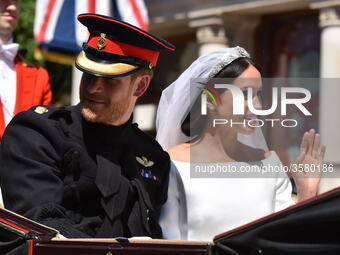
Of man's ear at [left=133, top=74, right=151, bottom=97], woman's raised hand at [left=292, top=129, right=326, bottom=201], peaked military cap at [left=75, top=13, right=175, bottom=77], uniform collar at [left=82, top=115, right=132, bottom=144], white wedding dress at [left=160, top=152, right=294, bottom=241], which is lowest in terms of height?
white wedding dress at [left=160, top=152, right=294, bottom=241]

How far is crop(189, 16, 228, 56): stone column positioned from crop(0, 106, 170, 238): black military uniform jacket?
7.26m

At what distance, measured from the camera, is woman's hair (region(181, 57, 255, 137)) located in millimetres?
3411

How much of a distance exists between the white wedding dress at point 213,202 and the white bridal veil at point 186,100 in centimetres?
19

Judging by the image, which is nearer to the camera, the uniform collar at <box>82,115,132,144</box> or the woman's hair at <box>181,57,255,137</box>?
the uniform collar at <box>82,115,132,144</box>

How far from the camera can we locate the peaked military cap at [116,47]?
3033 mm

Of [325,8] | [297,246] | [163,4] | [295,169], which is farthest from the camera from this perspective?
[163,4]

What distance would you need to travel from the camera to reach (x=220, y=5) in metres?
10.3

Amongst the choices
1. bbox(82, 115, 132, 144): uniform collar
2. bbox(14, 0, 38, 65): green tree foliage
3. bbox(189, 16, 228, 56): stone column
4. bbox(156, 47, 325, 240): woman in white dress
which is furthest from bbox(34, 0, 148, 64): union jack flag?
bbox(82, 115, 132, 144): uniform collar

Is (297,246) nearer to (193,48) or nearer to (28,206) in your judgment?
(28,206)

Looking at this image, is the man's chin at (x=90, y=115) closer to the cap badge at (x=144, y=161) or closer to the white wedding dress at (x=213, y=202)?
the cap badge at (x=144, y=161)

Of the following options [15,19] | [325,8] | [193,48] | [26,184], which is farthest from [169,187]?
[193,48]

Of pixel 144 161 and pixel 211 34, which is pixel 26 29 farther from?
pixel 144 161

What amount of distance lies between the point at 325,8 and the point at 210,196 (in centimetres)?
602

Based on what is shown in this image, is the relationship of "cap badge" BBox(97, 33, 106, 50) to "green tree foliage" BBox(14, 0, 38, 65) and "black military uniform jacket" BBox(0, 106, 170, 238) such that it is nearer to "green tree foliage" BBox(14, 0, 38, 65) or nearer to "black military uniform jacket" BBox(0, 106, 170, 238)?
"black military uniform jacket" BBox(0, 106, 170, 238)
